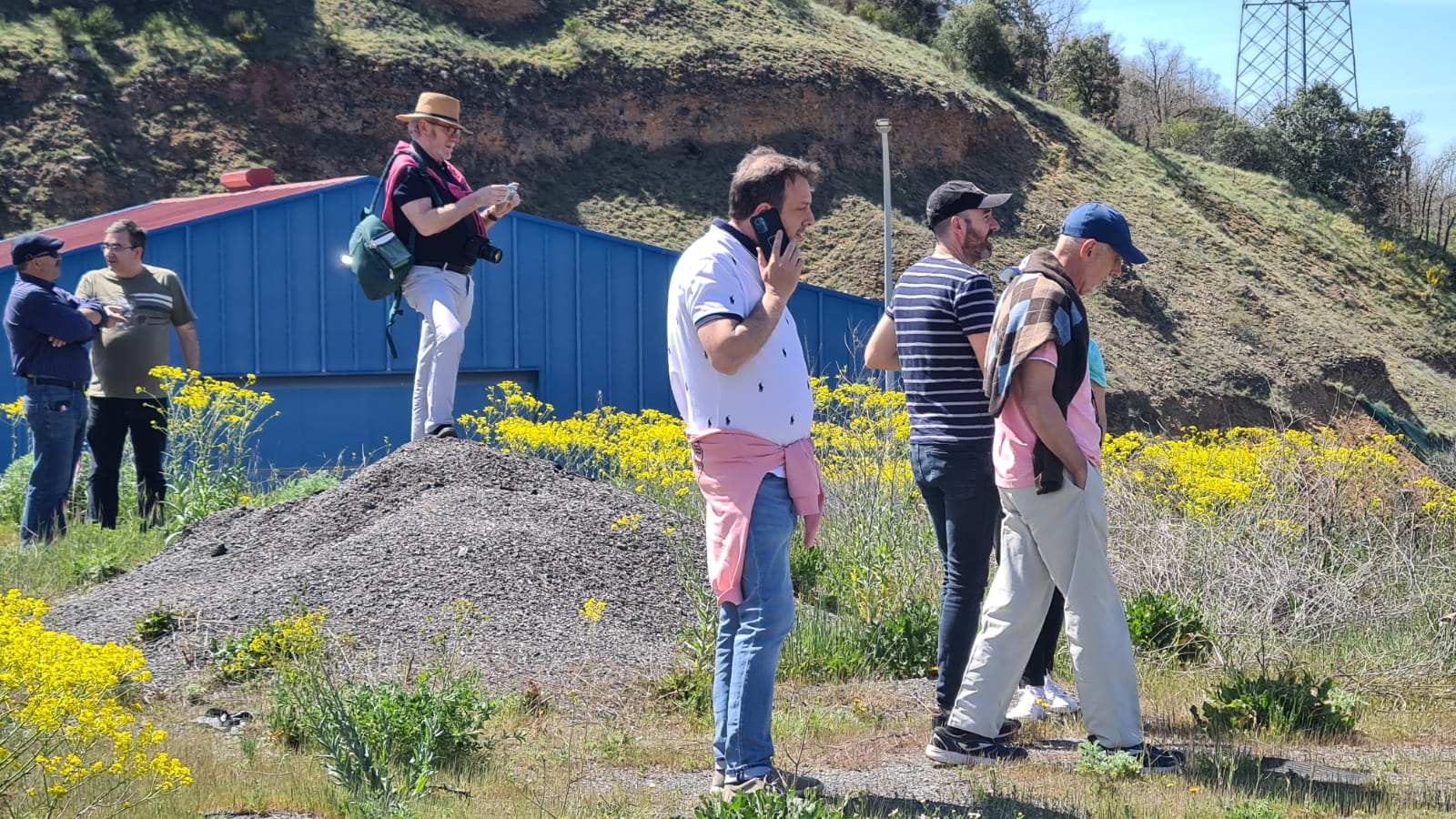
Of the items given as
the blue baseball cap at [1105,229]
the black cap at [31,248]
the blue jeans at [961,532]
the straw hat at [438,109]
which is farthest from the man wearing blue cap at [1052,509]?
the black cap at [31,248]

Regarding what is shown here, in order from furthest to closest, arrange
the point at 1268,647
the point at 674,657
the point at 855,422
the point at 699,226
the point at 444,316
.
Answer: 1. the point at 699,226
2. the point at 444,316
3. the point at 855,422
4. the point at 1268,647
5. the point at 674,657

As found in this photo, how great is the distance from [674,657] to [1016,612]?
2034 millimetres

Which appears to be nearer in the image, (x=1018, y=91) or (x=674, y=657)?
(x=674, y=657)

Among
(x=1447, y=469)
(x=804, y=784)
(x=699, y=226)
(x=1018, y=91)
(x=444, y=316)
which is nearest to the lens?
(x=804, y=784)

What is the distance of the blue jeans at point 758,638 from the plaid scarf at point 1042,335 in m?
0.88

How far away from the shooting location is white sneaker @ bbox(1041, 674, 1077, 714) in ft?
17.0

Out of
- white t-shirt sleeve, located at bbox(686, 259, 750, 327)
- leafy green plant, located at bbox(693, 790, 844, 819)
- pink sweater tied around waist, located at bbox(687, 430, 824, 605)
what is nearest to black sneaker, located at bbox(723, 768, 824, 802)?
leafy green plant, located at bbox(693, 790, 844, 819)

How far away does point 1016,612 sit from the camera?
4371 millimetres

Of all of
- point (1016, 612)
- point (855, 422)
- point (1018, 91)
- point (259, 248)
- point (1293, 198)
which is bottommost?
point (1016, 612)

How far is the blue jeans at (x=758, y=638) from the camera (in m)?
3.81

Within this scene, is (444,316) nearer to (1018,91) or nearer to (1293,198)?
(1018,91)

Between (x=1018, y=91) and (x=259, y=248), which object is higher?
(x=1018, y=91)

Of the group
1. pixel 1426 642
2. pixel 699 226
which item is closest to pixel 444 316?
pixel 1426 642

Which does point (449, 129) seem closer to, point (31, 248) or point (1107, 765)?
point (31, 248)
